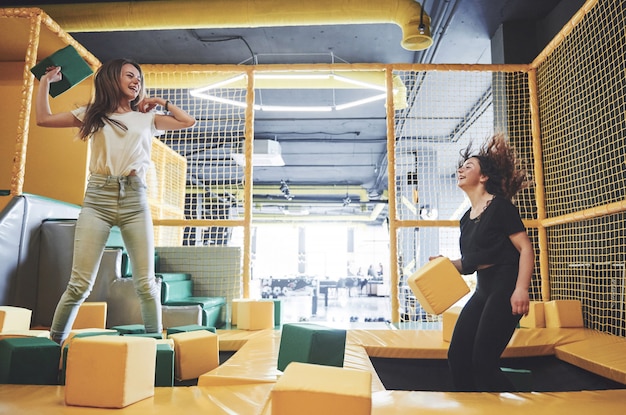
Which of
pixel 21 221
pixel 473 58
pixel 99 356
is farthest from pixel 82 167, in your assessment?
pixel 473 58

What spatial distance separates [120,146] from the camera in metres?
2.13

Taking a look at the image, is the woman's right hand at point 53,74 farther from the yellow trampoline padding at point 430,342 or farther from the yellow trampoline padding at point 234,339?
the yellow trampoline padding at point 430,342

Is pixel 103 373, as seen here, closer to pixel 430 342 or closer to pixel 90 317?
pixel 90 317

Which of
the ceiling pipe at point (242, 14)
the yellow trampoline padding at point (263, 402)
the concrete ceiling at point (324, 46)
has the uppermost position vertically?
the concrete ceiling at point (324, 46)

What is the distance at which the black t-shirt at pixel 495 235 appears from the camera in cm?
197

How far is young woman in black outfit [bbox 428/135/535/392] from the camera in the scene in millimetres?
1886

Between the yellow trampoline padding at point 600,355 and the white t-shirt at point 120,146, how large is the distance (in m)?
2.55

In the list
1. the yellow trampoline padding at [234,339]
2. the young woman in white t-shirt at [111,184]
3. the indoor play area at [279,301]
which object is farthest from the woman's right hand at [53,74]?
the yellow trampoline padding at [234,339]

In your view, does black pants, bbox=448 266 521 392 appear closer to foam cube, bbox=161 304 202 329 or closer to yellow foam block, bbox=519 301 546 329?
yellow foam block, bbox=519 301 546 329

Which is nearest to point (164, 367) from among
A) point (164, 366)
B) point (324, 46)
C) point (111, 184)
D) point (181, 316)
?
point (164, 366)

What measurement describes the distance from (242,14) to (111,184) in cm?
264

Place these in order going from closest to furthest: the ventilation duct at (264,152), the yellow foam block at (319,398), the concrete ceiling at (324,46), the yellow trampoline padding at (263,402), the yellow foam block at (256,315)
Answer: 1. the yellow foam block at (319,398)
2. the yellow trampoline padding at (263,402)
3. the yellow foam block at (256,315)
4. the concrete ceiling at (324,46)
5. the ventilation duct at (264,152)

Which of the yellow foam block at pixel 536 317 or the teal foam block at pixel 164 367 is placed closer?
the teal foam block at pixel 164 367

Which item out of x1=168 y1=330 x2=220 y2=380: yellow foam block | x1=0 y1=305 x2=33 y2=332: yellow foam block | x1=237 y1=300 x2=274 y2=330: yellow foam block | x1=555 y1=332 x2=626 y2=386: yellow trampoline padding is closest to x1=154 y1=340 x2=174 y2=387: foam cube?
x1=168 y1=330 x2=220 y2=380: yellow foam block
